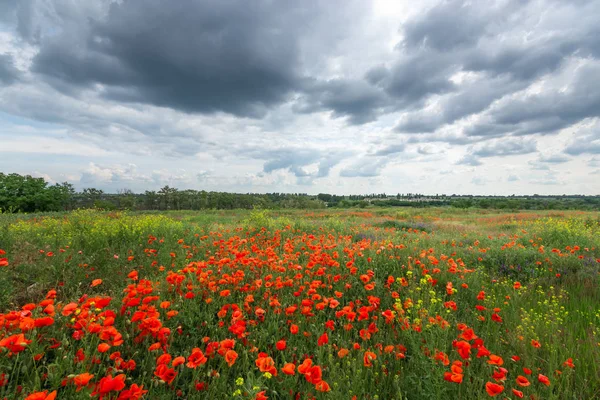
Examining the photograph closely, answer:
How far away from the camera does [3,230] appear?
6.83 metres

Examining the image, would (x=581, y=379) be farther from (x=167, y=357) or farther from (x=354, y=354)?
(x=167, y=357)

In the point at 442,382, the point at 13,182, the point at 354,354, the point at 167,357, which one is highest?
the point at 13,182

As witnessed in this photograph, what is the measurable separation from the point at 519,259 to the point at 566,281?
1.18m

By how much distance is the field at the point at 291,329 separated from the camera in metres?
1.89

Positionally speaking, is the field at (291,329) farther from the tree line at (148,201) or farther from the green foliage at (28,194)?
the green foliage at (28,194)

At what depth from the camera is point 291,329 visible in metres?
2.32

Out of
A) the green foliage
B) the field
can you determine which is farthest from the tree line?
the field

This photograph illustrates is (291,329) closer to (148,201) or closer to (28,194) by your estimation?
(28,194)

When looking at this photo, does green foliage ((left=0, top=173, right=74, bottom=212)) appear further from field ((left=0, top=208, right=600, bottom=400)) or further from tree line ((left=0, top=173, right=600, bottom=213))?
field ((left=0, top=208, right=600, bottom=400))

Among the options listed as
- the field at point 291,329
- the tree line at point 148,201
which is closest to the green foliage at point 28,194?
the tree line at point 148,201

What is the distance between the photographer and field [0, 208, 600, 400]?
189cm

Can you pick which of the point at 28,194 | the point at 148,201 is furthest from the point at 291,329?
the point at 148,201

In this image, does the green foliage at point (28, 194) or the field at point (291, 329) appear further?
the green foliage at point (28, 194)

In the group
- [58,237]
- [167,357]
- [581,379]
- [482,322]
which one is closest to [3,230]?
[58,237]
